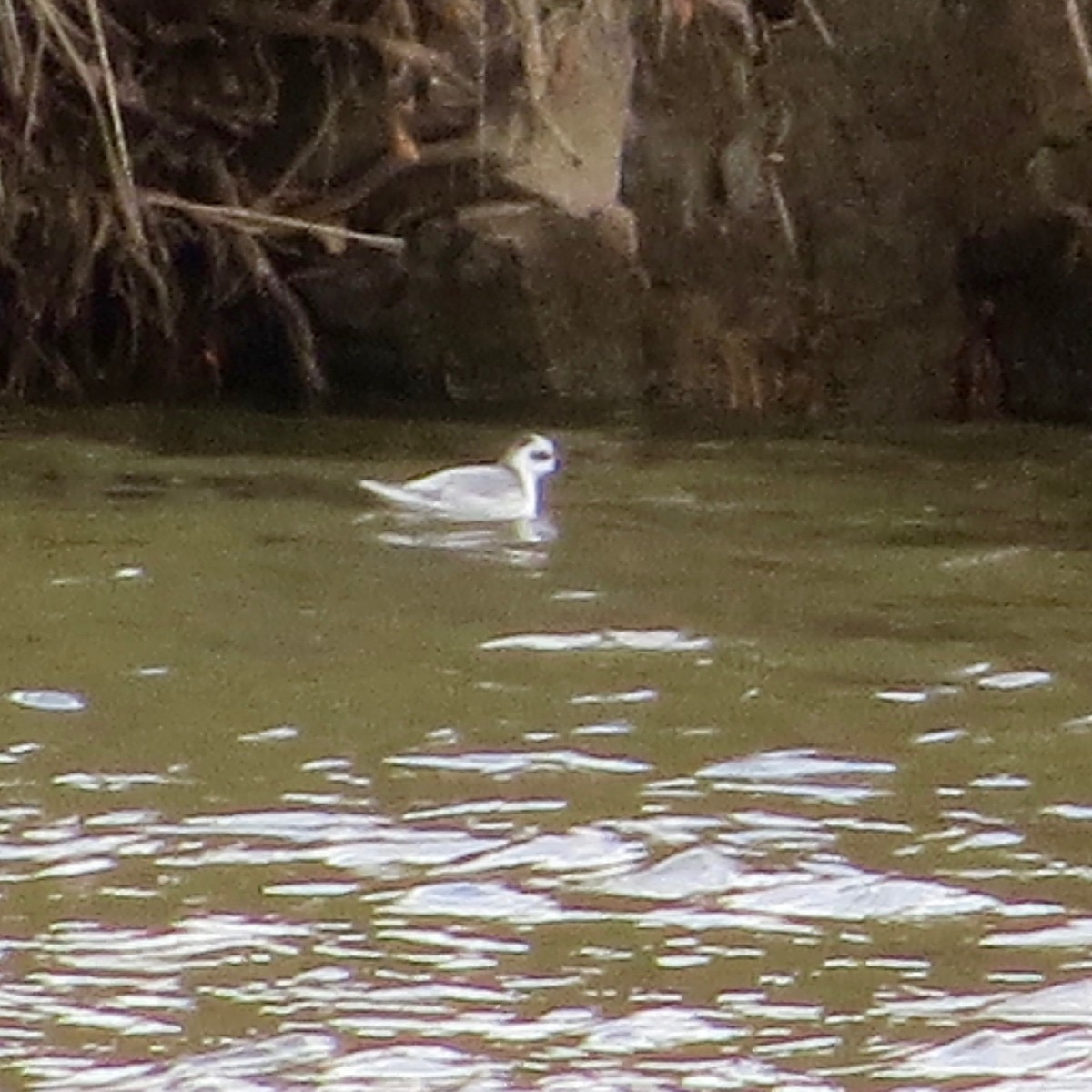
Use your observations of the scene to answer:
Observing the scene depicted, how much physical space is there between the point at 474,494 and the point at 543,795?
2.46 meters

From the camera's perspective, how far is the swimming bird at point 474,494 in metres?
6.68

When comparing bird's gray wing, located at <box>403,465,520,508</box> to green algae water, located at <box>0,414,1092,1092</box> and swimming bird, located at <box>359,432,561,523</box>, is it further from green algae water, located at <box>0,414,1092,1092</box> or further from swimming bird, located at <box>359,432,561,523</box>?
green algae water, located at <box>0,414,1092,1092</box>

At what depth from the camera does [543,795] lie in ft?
14.2

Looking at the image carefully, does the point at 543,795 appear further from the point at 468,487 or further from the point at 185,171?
the point at 185,171

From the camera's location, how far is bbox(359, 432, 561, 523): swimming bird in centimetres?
668

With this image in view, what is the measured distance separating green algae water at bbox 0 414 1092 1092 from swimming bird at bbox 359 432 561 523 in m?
0.08

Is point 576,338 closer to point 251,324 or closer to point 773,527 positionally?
point 251,324

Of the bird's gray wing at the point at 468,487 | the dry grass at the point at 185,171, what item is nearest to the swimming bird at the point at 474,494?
the bird's gray wing at the point at 468,487

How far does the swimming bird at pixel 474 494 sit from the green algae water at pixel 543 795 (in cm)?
8

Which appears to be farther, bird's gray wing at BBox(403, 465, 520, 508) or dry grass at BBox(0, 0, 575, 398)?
dry grass at BBox(0, 0, 575, 398)

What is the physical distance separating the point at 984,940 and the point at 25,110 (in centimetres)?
550

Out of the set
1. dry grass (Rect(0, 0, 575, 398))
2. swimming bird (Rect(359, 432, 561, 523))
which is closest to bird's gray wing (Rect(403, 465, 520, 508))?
swimming bird (Rect(359, 432, 561, 523))

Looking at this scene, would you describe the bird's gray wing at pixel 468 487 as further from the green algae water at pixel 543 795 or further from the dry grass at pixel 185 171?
the dry grass at pixel 185 171

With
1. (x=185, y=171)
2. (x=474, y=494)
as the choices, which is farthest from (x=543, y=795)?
(x=185, y=171)
